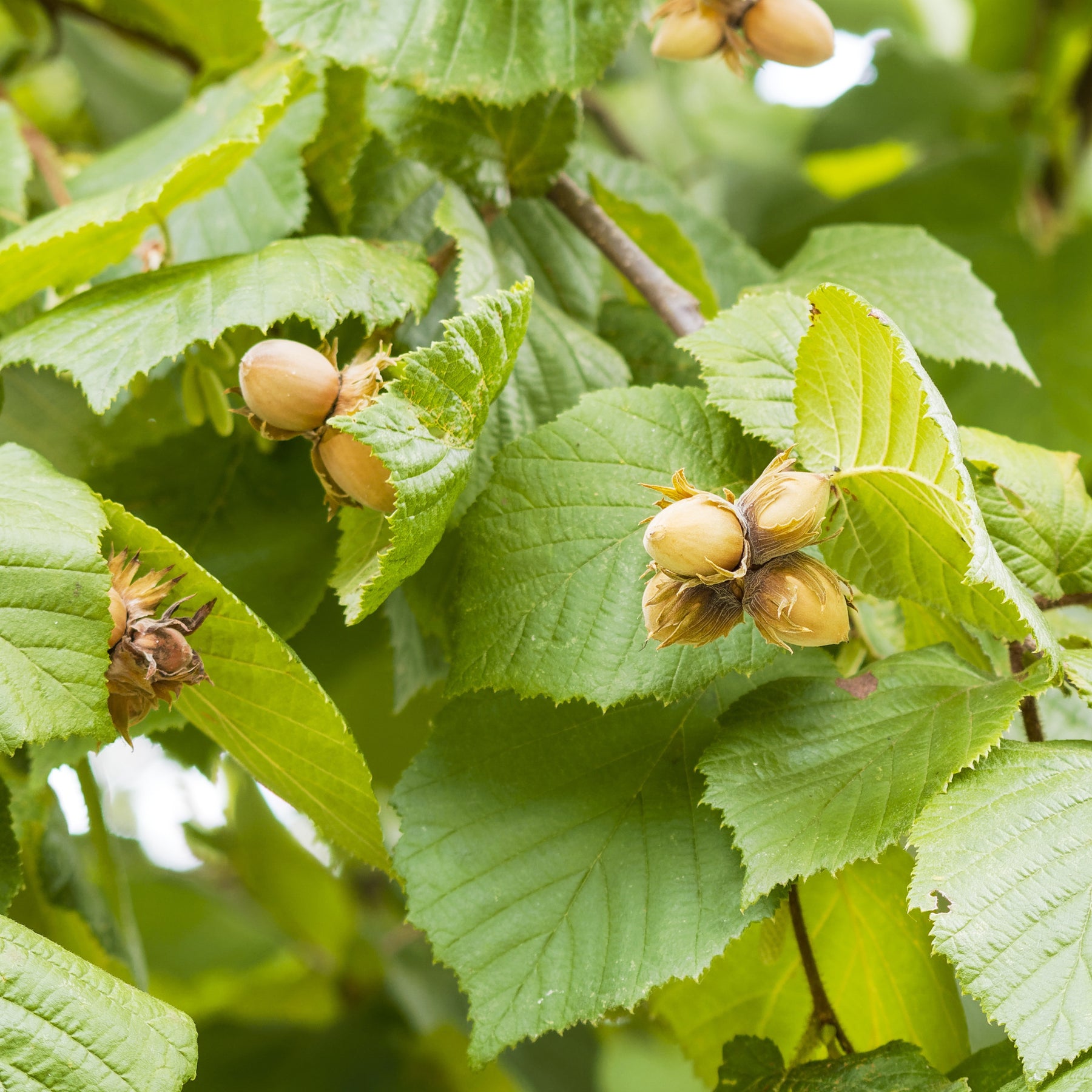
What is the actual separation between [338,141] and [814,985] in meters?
0.63

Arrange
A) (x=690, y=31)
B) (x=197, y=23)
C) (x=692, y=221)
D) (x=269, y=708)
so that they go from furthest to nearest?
(x=197, y=23), (x=692, y=221), (x=690, y=31), (x=269, y=708)

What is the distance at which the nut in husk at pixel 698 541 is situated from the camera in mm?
424

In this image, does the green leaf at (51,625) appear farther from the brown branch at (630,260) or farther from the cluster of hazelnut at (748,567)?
the brown branch at (630,260)

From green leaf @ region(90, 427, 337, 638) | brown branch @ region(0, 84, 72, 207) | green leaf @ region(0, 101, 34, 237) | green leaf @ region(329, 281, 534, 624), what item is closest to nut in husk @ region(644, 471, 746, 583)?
green leaf @ region(329, 281, 534, 624)

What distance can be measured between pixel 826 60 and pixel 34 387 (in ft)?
1.83

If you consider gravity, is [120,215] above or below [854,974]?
above

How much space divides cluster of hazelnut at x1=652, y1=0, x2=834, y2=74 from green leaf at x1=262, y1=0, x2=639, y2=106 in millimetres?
35

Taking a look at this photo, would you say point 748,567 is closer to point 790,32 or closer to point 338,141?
point 790,32

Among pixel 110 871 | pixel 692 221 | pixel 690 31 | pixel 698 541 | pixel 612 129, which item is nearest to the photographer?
pixel 698 541

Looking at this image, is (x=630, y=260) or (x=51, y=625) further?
(x=630, y=260)

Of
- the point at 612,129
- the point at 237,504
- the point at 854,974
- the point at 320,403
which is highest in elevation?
the point at 612,129

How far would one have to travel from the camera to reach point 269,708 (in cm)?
53

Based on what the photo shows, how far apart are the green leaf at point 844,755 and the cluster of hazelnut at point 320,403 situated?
204 millimetres

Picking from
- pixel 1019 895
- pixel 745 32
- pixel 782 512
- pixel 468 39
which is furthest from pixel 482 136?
pixel 1019 895
